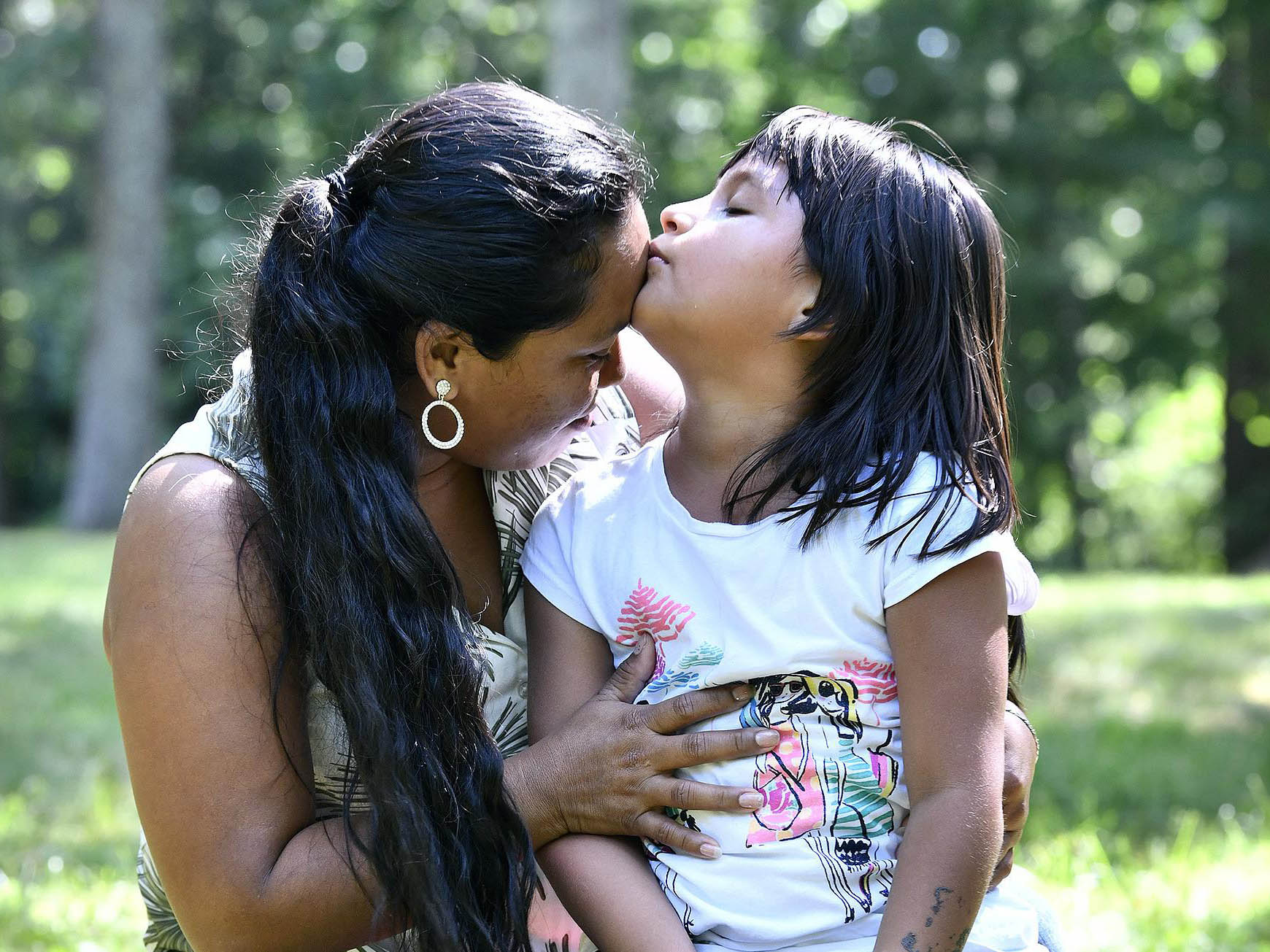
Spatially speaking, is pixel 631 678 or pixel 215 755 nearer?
pixel 215 755

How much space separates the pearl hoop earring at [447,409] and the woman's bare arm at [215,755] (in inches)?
13.2

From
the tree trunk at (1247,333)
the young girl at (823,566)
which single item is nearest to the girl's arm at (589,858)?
the young girl at (823,566)

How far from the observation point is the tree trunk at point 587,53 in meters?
8.95

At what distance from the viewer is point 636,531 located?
2.12 metres

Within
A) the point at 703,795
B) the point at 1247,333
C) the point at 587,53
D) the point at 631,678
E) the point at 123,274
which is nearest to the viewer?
the point at 703,795

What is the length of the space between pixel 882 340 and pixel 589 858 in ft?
2.95

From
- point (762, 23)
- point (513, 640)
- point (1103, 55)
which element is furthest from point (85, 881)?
point (762, 23)

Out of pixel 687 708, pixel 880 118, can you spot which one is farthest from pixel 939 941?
pixel 880 118

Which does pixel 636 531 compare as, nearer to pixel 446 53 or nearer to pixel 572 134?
pixel 572 134

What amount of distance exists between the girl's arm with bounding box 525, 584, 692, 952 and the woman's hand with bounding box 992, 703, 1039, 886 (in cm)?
55

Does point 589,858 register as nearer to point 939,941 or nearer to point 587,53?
point 939,941

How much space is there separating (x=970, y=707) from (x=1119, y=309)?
16509mm

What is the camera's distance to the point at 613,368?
225 cm

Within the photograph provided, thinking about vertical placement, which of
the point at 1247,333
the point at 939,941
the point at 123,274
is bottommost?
the point at 1247,333
